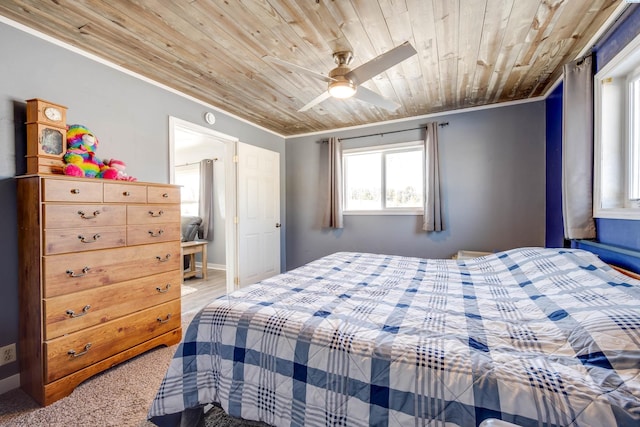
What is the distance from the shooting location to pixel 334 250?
168 inches

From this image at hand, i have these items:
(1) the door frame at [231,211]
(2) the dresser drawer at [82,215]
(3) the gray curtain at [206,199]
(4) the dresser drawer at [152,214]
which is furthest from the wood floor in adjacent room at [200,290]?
(2) the dresser drawer at [82,215]

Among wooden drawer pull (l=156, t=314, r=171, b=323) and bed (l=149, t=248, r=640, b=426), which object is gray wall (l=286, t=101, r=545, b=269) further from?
wooden drawer pull (l=156, t=314, r=171, b=323)

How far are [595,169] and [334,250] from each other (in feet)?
10.0

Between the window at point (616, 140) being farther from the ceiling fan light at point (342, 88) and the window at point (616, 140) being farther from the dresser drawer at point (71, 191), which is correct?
the dresser drawer at point (71, 191)

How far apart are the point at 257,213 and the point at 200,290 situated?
4.69 feet

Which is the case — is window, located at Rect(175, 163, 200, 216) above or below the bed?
above

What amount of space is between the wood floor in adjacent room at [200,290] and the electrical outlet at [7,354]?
1.38 meters

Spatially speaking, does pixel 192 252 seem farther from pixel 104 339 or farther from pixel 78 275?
pixel 78 275

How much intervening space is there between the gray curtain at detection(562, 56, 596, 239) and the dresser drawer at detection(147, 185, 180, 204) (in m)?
3.23

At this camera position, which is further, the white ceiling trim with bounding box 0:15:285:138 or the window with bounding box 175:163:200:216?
the window with bounding box 175:163:200:216

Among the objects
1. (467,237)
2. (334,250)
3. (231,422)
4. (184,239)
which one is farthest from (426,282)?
(184,239)

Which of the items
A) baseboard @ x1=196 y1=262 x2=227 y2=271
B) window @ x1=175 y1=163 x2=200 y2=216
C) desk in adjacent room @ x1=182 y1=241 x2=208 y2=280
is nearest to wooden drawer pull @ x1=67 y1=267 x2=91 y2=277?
desk in adjacent room @ x1=182 y1=241 x2=208 y2=280

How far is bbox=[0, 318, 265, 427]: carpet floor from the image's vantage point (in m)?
1.52

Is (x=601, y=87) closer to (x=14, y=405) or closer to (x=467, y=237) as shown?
(x=467, y=237)
